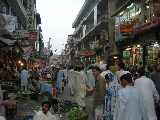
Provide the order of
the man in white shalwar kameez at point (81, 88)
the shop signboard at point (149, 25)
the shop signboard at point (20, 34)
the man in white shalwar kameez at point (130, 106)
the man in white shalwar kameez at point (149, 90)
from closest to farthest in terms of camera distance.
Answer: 1. the man in white shalwar kameez at point (130, 106)
2. the man in white shalwar kameez at point (149, 90)
3. the man in white shalwar kameez at point (81, 88)
4. the shop signboard at point (149, 25)
5. the shop signboard at point (20, 34)

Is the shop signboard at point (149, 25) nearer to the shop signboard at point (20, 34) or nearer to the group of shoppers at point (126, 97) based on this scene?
the group of shoppers at point (126, 97)

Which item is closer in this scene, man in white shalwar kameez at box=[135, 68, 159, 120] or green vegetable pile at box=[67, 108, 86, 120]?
man in white shalwar kameez at box=[135, 68, 159, 120]

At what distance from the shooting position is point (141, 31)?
15.5 meters

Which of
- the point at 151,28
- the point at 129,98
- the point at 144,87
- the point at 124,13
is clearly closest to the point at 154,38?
the point at 151,28

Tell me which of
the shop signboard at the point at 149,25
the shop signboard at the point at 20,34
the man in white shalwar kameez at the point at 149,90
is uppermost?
the shop signboard at the point at 149,25

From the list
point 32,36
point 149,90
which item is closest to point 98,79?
point 149,90

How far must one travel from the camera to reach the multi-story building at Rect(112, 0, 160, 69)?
14352mm

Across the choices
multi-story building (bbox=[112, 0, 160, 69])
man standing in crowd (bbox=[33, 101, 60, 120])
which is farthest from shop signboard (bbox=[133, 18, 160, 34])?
man standing in crowd (bbox=[33, 101, 60, 120])

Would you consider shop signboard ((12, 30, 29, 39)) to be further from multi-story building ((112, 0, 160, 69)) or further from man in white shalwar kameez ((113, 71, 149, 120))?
man in white shalwar kameez ((113, 71, 149, 120))

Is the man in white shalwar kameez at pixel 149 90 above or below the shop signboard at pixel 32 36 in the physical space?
below

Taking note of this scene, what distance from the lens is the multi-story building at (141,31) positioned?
14.4 metres

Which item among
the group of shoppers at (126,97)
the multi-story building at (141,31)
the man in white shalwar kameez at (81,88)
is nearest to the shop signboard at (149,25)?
the multi-story building at (141,31)

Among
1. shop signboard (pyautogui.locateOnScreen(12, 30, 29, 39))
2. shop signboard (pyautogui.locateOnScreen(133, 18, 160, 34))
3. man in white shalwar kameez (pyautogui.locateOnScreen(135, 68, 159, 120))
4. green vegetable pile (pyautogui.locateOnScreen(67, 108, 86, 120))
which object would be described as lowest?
green vegetable pile (pyautogui.locateOnScreen(67, 108, 86, 120))

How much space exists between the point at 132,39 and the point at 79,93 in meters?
10.8
